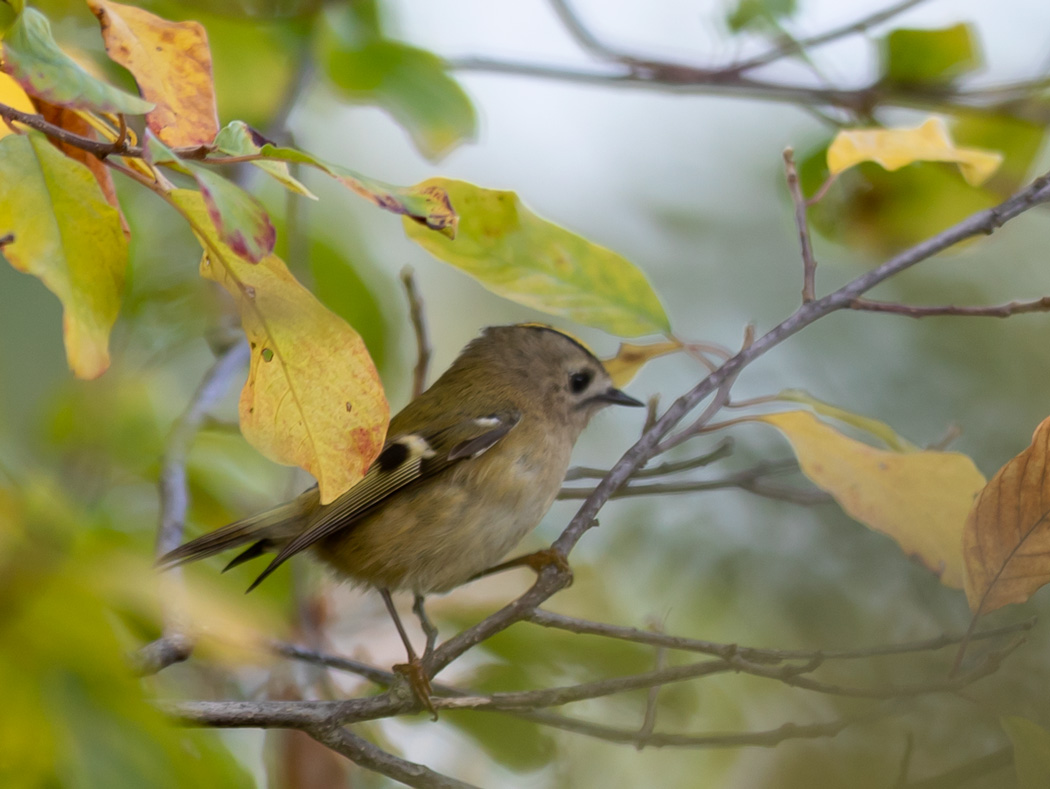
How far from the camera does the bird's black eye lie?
1390 mm

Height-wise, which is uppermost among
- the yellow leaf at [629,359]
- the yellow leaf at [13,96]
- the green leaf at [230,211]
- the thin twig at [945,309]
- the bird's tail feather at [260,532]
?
the yellow leaf at [13,96]

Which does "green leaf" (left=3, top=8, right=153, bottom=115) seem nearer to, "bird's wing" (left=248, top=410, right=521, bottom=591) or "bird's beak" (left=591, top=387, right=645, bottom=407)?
"bird's wing" (left=248, top=410, right=521, bottom=591)

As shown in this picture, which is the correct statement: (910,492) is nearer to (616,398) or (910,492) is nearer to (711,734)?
(711,734)

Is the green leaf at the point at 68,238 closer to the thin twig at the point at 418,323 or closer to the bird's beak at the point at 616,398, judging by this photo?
the thin twig at the point at 418,323

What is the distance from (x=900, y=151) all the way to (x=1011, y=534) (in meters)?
0.32

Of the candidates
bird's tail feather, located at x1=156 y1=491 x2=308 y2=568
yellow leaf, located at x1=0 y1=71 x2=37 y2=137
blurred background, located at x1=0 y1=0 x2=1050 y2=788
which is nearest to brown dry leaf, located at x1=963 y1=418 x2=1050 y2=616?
blurred background, located at x1=0 y1=0 x2=1050 y2=788

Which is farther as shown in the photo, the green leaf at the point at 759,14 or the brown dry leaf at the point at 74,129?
the green leaf at the point at 759,14

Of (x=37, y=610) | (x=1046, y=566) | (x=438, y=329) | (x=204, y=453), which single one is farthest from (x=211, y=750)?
(x=438, y=329)

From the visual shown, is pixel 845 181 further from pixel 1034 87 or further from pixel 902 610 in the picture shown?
pixel 902 610

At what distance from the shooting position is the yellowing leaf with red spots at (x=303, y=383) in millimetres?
541

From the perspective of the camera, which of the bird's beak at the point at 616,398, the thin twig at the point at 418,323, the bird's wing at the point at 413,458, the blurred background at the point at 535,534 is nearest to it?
the blurred background at the point at 535,534

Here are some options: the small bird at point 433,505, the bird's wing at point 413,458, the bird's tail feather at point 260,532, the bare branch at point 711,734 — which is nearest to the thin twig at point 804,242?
the bare branch at point 711,734

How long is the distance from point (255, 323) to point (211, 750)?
0.81 feet

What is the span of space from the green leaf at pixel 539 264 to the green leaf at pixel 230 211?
0.93ft
